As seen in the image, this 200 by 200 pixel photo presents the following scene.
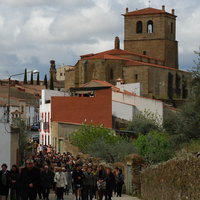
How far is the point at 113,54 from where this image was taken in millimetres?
90250

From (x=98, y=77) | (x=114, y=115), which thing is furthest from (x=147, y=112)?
(x=98, y=77)

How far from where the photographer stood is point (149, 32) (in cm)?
9662

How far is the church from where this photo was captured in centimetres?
8294

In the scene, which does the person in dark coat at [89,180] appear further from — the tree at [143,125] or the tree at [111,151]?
the tree at [143,125]

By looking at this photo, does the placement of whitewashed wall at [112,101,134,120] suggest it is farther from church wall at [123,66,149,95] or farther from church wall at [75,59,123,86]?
church wall at [75,59,123,86]

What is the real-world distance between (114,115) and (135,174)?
102 feet

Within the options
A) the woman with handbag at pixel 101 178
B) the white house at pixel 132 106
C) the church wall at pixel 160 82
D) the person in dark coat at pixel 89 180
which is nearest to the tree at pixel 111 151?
the person in dark coat at pixel 89 180

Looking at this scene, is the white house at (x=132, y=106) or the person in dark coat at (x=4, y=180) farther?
the white house at (x=132, y=106)

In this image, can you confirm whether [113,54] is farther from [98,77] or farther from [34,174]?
[34,174]

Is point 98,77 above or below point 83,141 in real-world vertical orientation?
above

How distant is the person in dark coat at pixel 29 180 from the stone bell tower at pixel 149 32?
83.5m

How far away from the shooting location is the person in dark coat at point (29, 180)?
13562 mm

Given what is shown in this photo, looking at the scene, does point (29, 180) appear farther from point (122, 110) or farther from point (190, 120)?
point (122, 110)

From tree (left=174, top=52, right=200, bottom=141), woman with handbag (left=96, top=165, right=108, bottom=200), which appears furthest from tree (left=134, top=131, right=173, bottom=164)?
woman with handbag (left=96, top=165, right=108, bottom=200)
